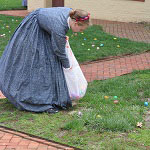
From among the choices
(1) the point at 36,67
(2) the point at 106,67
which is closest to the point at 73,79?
(1) the point at 36,67

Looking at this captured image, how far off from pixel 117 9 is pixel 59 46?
9.00 meters

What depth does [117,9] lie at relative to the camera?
13602 mm

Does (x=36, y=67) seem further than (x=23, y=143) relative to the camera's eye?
Yes

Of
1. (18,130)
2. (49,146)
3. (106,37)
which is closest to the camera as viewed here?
(49,146)

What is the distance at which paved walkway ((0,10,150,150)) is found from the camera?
167 inches

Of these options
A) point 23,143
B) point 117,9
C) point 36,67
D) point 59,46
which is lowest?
point 117,9

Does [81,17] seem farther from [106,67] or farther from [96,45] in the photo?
[96,45]

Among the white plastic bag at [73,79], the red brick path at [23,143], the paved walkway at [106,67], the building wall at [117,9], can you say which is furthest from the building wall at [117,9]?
the red brick path at [23,143]

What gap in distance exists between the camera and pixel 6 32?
36.0ft

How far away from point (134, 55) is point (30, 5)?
750 centimetres

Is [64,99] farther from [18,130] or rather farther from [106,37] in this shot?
[106,37]

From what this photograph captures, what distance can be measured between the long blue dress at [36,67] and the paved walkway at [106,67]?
64cm

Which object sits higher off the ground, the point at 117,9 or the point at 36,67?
the point at 36,67

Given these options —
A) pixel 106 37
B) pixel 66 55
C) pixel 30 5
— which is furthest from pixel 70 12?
pixel 30 5
